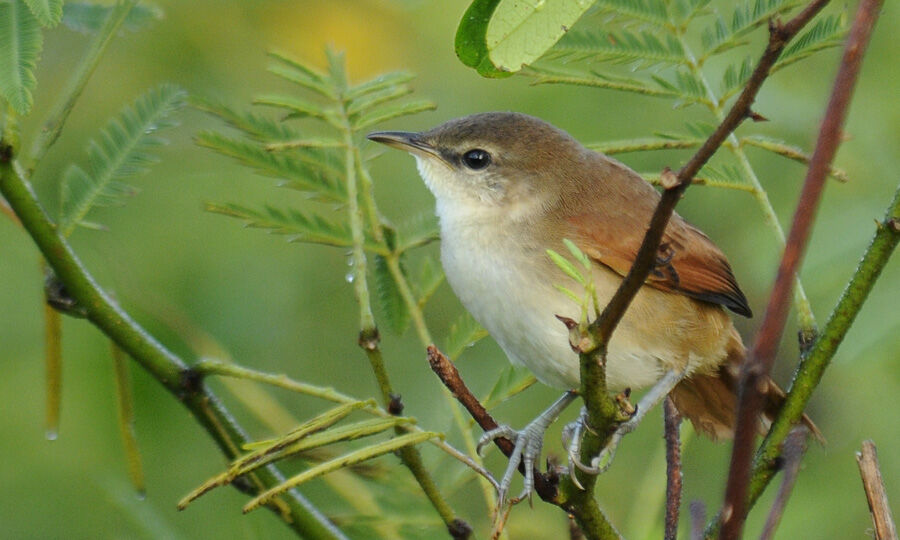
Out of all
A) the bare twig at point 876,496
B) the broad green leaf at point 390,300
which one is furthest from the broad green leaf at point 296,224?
the bare twig at point 876,496

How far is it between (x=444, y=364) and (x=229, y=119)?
1140 millimetres

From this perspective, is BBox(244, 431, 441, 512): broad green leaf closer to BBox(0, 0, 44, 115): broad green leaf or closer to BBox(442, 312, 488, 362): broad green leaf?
BBox(0, 0, 44, 115): broad green leaf

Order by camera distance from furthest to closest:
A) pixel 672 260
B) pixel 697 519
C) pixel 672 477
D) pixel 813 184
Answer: pixel 672 260, pixel 672 477, pixel 697 519, pixel 813 184

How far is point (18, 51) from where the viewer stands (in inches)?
83.8

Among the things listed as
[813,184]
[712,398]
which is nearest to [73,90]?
[813,184]

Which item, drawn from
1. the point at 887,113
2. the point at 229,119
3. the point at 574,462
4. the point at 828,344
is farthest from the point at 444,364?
the point at 887,113

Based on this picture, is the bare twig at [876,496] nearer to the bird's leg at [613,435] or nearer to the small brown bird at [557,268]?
the bird's leg at [613,435]

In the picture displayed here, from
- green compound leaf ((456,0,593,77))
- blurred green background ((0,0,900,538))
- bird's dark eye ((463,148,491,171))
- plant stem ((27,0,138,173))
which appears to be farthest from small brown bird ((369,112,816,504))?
green compound leaf ((456,0,593,77))

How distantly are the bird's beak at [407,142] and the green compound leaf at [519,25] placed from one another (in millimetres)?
2069

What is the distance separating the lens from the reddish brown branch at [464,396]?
1.80 metres

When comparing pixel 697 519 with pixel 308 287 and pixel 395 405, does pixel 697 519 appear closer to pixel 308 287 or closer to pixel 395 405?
pixel 395 405

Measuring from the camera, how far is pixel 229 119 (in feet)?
8.88

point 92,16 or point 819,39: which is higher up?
point 92,16

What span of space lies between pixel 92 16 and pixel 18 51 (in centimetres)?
70
